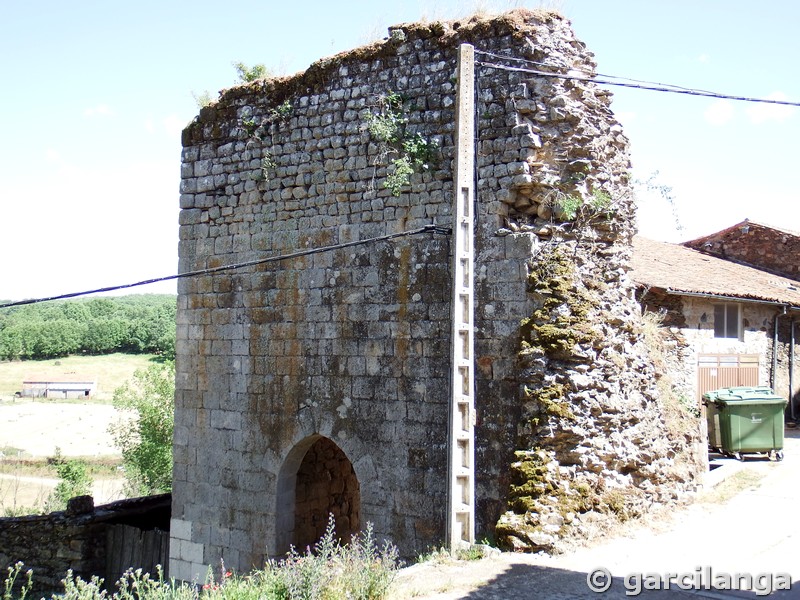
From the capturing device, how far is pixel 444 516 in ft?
26.7

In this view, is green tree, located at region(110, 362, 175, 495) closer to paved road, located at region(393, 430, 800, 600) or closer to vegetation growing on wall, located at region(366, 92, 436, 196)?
vegetation growing on wall, located at region(366, 92, 436, 196)

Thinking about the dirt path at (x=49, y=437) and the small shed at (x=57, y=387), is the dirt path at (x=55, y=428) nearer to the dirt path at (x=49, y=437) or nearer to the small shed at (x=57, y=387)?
the dirt path at (x=49, y=437)

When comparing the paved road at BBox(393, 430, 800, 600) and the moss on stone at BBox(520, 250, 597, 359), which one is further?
the moss on stone at BBox(520, 250, 597, 359)

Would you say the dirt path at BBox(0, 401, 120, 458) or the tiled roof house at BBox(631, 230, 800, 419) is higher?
the tiled roof house at BBox(631, 230, 800, 419)

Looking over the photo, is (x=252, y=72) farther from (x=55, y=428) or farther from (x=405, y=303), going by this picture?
(x=55, y=428)

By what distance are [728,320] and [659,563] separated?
12.5 m

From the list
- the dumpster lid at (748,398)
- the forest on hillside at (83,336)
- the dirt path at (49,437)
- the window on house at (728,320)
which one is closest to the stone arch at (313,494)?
the dumpster lid at (748,398)

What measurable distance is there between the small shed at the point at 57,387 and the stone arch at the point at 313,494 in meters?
59.4

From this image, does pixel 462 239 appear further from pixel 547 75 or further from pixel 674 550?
pixel 674 550

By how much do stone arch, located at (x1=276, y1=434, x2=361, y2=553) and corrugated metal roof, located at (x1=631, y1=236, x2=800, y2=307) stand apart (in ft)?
24.0

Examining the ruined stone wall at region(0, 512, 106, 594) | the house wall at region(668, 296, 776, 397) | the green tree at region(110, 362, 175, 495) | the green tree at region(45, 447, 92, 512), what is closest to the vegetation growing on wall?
the ruined stone wall at region(0, 512, 106, 594)

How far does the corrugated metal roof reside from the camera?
16406 millimetres

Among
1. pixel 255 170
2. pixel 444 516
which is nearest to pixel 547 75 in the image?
pixel 255 170

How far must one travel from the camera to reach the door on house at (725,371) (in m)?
17.3
